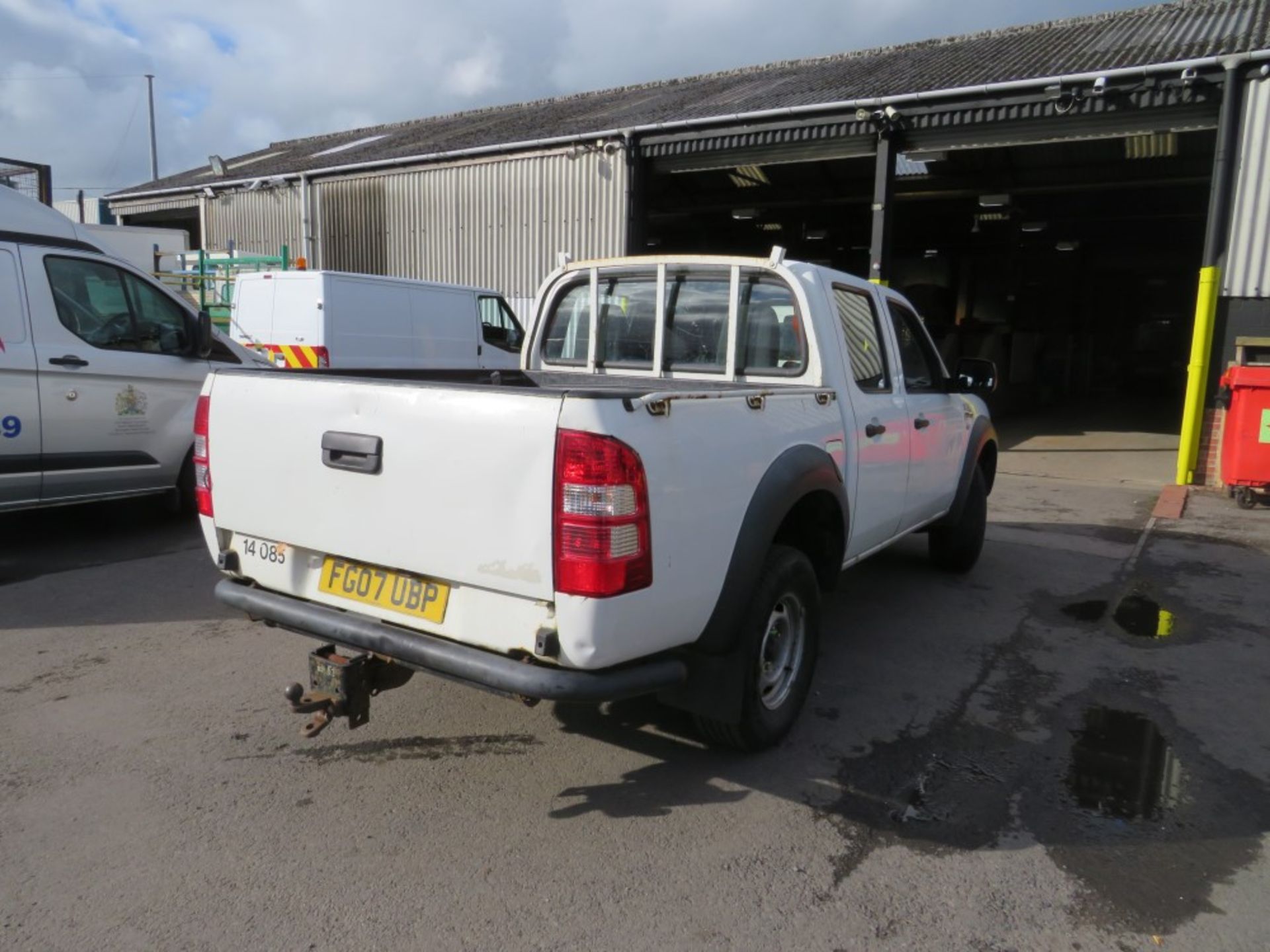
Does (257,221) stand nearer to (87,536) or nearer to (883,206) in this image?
(883,206)

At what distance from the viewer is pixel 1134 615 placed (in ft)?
18.6

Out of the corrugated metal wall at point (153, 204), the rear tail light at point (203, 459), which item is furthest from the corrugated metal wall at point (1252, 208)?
the corrugated metal wall at point (153, 204)

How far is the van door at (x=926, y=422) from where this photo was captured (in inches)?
196

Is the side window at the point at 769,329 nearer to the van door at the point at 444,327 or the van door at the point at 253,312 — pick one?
the van door at the point at 444,327

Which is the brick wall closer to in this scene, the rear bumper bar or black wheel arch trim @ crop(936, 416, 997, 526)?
black wheel arch trim @ crop(936, 416, 997, 526)

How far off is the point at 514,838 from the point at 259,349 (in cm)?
984

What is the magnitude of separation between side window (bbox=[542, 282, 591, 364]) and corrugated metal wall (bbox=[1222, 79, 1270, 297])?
829 centimetres

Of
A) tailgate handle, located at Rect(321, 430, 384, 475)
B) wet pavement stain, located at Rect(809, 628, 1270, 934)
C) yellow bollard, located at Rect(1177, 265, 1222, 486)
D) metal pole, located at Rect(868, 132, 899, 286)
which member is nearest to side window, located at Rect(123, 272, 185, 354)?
tailgate handle, located at Rect(321, 430, 384, 475)

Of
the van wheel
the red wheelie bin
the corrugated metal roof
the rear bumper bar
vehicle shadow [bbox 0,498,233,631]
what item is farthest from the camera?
the corrugated metal roof

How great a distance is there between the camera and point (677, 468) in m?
2.82

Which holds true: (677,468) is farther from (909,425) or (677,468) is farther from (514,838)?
(909,425)

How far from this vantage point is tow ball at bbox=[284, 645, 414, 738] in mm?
3049

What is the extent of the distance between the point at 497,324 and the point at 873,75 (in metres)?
6.84

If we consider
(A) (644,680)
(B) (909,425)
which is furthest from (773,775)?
(B) (909,425)
